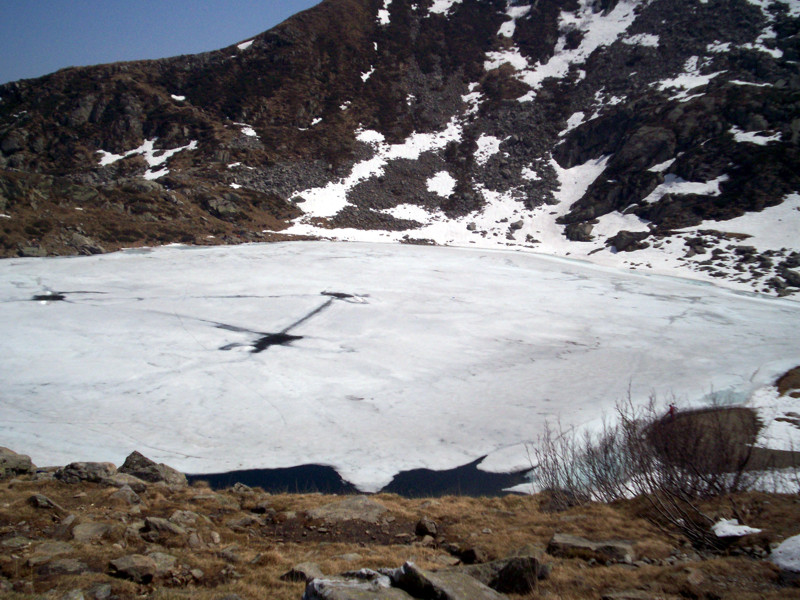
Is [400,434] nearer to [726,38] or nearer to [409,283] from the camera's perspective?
[409,283]

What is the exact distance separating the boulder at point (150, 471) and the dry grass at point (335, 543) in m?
0.79

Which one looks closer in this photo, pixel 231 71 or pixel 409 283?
pixel 409 283

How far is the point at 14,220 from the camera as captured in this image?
28.5 m

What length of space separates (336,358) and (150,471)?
8242 millimetres

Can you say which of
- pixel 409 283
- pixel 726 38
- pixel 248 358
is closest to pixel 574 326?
pixel 409 283

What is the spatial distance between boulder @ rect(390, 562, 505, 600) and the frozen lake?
22.5 feet

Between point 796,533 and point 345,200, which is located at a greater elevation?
point 345,200

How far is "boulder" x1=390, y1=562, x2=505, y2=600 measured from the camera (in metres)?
4.52

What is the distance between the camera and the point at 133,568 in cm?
557

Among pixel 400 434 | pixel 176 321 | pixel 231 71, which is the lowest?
pixel 400 434

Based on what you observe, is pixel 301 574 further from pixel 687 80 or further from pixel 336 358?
pixel 687 80

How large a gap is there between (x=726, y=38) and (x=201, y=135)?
2603 inches

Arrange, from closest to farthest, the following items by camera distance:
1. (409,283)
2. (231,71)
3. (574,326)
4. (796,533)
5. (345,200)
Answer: (796,533)
(574,326)
(409,283)
(345,200)
(231,71)

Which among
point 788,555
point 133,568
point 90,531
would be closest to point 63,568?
point 133,568
